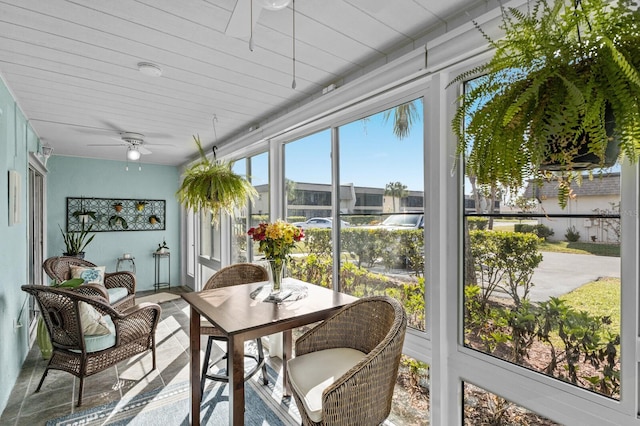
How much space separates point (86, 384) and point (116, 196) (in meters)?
3.89

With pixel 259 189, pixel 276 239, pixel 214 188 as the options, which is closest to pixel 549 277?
pixel 276 239

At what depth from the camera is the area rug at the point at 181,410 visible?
2283 mm

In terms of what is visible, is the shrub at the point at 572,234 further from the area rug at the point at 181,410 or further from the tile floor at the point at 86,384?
the tile floor at the point at 86,384

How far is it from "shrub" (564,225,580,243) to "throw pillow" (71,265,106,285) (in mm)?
4392

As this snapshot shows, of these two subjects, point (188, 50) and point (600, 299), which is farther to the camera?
point (188, 50)

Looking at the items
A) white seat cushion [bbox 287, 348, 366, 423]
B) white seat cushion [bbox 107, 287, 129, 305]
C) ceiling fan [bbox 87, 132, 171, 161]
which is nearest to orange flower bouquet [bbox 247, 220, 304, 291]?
white seat cushion [bbox 287, 348, 366, 423]

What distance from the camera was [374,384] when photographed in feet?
4.78

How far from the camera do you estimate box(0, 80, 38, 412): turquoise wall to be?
2355 mm

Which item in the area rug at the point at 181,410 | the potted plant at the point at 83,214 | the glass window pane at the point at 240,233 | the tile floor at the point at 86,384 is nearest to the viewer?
the area rug at the point at 181,410

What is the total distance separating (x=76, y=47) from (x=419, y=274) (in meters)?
2.46

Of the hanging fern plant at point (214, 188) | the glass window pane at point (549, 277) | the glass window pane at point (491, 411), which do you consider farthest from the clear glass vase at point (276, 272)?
the glass window pane at point (491, 411)

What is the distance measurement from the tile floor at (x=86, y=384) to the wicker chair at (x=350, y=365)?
1.52 meters

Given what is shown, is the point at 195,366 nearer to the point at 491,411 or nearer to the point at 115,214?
the point at 491,411

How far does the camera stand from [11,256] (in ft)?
8.62
